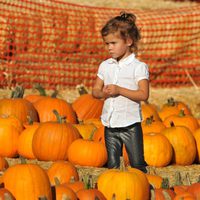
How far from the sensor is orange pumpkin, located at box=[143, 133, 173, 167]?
8797mm

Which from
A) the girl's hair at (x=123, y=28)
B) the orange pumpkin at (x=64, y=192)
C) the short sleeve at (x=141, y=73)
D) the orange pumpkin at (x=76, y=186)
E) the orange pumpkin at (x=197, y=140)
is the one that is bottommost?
the orange pumpkin at (x=197, y=140)

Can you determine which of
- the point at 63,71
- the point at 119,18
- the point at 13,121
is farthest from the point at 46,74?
the point at 119,18

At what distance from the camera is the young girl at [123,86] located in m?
7.73

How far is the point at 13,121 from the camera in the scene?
9289 millimetres

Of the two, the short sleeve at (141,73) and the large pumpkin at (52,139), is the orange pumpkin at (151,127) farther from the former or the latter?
the short sleeve at (141,73)

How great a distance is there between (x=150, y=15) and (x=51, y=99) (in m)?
7.31

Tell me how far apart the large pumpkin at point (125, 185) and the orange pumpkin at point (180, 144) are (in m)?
2.55

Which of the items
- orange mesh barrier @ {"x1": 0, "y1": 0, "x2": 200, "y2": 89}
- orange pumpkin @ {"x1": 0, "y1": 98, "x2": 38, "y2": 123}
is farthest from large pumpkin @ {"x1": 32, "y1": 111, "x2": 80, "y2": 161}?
orange mesh barrier @ {"x1": 0, "y1": 0, "x2": 200, "y2": 89}

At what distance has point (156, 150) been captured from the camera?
8789mm

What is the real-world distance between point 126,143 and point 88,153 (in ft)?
2.59

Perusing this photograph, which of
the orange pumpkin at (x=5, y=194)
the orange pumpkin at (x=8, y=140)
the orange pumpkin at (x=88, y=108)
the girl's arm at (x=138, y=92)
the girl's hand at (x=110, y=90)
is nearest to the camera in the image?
the orange pumpkin at (x=5, y=194)

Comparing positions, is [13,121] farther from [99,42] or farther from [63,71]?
[99,42]

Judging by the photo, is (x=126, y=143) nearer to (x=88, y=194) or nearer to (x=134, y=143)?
(x=134, y=143)

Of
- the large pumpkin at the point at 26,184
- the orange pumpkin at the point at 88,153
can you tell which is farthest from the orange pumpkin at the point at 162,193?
the orange pumpkin at the point at 88,153
